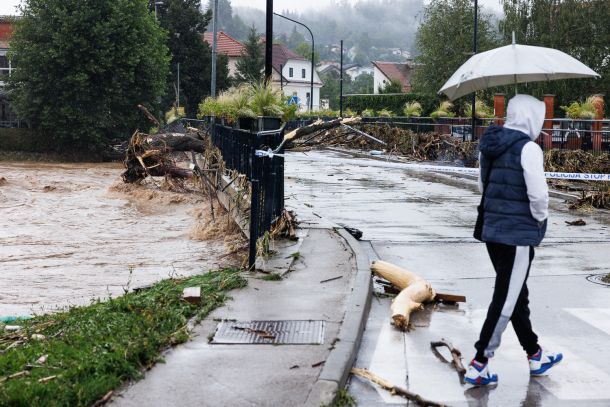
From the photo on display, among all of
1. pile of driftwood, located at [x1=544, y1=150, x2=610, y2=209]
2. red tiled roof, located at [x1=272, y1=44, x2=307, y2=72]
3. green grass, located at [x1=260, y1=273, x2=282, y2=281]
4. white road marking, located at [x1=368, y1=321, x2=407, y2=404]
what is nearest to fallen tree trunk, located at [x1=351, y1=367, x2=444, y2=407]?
white road marking, located at [x1=368, y1=321, x2=407, y2=404]

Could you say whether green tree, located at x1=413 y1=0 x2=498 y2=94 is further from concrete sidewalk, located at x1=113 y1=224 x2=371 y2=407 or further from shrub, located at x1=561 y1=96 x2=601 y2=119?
concrete sidewalk, located at x1=113 y1=224 x2=371 y2=407

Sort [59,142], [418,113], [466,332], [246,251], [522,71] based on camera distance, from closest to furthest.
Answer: [522,71] → [466,332] → [246,251] → [418,113] → [59,142]

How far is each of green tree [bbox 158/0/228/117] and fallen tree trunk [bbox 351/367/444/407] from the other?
216 feet

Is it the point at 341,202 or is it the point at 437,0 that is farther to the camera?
the point at 437,0

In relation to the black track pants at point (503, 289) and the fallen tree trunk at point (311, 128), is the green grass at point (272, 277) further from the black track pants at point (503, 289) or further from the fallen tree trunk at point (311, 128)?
the fallen tree trunk at point (311, 128)

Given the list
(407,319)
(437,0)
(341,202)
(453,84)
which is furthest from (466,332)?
(437,0)

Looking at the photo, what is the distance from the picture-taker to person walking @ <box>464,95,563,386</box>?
5.75 m

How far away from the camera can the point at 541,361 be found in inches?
240

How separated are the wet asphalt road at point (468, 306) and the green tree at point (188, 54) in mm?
54193

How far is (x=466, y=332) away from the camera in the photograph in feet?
24.2

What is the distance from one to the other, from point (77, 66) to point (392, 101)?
3168 centimetres

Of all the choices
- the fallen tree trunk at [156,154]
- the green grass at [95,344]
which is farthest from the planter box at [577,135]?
the green grass at [95,344]

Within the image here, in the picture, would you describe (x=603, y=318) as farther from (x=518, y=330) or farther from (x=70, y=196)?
(x=70, y=196)

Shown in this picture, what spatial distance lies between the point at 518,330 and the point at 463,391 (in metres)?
0.64
